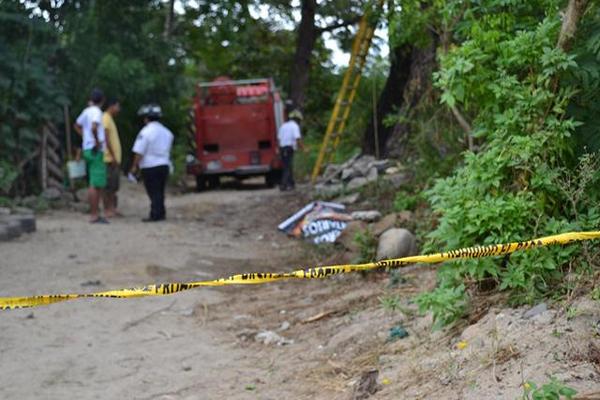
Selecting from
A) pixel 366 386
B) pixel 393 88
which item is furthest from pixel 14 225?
pixel 393 88

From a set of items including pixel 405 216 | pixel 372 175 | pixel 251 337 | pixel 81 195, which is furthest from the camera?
pixel 81 195

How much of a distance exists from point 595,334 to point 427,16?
15.0 feet

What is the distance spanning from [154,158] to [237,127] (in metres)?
7.78

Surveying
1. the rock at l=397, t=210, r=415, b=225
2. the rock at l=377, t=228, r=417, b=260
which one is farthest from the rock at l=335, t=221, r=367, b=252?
the rock at l=377, t=228, r=417, b=260

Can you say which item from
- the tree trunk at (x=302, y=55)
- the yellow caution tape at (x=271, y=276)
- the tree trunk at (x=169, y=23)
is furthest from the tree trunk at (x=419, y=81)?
the tree trunk at (x=169, y=23)

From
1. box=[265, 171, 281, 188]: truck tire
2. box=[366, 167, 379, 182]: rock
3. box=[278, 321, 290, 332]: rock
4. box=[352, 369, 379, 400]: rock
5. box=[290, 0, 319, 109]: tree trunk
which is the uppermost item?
box=[290, 0, 319, 109]: tree trunk

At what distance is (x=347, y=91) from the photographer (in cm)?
1720

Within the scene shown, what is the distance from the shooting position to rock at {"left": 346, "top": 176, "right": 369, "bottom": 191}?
12.6 m

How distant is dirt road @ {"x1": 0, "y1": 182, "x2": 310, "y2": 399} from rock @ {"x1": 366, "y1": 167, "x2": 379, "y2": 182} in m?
1.55

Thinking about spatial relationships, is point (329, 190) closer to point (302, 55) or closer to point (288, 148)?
point (288, 148)

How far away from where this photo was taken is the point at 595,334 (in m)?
3.94

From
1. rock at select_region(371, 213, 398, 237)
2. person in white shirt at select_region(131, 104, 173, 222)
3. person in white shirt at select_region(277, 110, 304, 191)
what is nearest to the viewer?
rock at select_region(371, 213, 398, 237)

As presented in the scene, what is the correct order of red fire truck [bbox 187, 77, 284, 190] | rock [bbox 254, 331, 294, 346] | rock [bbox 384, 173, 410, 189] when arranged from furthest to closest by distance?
red fire truck [bbox 187, 77, 284, 190] < rock [bbox 384, 173, 410, 189] < rock [bbox 254, 331, 294, 346]

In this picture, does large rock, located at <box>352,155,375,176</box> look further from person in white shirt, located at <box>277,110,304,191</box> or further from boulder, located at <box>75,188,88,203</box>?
boulder, located at <box>75,188,88,203</box>
